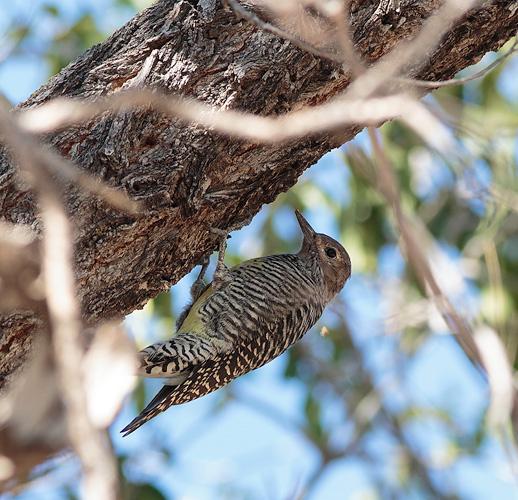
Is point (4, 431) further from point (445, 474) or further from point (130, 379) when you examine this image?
point (445, 474)

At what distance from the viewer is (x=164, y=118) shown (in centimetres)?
317

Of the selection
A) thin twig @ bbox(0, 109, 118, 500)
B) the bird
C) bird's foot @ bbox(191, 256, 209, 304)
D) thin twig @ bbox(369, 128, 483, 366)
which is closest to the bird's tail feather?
the bird

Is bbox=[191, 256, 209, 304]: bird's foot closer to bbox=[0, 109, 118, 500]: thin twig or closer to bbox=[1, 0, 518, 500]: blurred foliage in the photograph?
bbox=[1, 0, 518, 500]: blurred foliage

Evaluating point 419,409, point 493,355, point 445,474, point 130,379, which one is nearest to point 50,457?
point 130,379

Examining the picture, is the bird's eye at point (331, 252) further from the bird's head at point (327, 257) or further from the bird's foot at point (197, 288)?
the bird's foot at point (197, 288)

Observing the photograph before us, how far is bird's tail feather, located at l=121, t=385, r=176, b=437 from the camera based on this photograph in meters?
4.13

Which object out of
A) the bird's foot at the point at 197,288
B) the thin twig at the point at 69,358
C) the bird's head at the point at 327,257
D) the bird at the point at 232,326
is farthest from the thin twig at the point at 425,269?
the bird's head at the point at 327,257

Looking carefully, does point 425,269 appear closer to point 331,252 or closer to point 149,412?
point 149,412

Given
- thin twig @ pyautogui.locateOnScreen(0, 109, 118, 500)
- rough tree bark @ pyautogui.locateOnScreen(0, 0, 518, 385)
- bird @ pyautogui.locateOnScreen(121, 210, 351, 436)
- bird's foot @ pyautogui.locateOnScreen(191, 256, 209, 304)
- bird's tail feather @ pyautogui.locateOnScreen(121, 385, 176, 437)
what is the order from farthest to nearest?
→ bird's foot @ pyautogui.locateOnScreen(191, 256, 209, 304) < bird @ pyautogui.locateOnScreen(121, 210, 351, 436) < bird's tail feather @ pyautogui.locateOnScreen(121, 385, 176, 437) < rough tree bark @ pyautogui.locateOnScreen(0, 0, 518, 385) < thin twig @ pyautogui.locateOnScreen(0, 109, 118, 500)

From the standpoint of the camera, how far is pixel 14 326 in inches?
121

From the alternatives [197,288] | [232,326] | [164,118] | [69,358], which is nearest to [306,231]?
[197,288]

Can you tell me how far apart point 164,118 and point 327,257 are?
2.69 metres

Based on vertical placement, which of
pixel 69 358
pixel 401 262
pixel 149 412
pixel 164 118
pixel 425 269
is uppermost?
pixel 69 358

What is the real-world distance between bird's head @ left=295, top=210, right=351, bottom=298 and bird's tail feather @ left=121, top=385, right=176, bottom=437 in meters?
1.55
